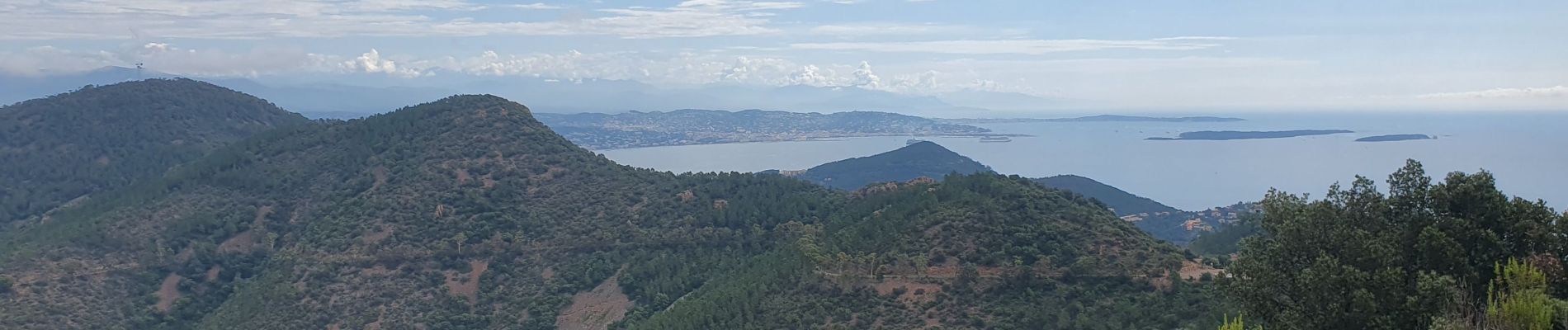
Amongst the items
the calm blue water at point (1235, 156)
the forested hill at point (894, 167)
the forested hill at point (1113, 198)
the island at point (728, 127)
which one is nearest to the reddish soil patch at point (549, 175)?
the forested hill at point (1113, 198)

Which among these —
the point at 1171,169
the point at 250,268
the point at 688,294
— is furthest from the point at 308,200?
the point at 1171,169

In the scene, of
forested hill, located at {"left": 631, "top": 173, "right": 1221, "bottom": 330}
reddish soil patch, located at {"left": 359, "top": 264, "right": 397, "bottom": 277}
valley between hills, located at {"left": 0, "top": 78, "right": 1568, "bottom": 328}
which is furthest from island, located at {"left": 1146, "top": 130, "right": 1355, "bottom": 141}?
reddish soil patch, located at {"left": 359, "top": 264, "right": 397, "bottom": 277}

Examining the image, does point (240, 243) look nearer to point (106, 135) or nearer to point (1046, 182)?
point (106, 135)

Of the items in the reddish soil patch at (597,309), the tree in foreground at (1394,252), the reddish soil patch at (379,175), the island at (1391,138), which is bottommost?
the reddish soil patch at (597,309)

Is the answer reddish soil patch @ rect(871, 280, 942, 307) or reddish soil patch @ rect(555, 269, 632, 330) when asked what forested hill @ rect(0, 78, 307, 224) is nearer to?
reddish soil patch @ rect(555, 269, 632, 330)

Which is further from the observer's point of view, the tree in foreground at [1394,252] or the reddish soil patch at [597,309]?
the reddish soil patch at [597,309]

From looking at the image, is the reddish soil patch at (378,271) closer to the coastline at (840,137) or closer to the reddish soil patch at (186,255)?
the reddish soil patch at (186,255)

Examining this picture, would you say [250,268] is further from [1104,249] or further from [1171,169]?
[1171,169]
